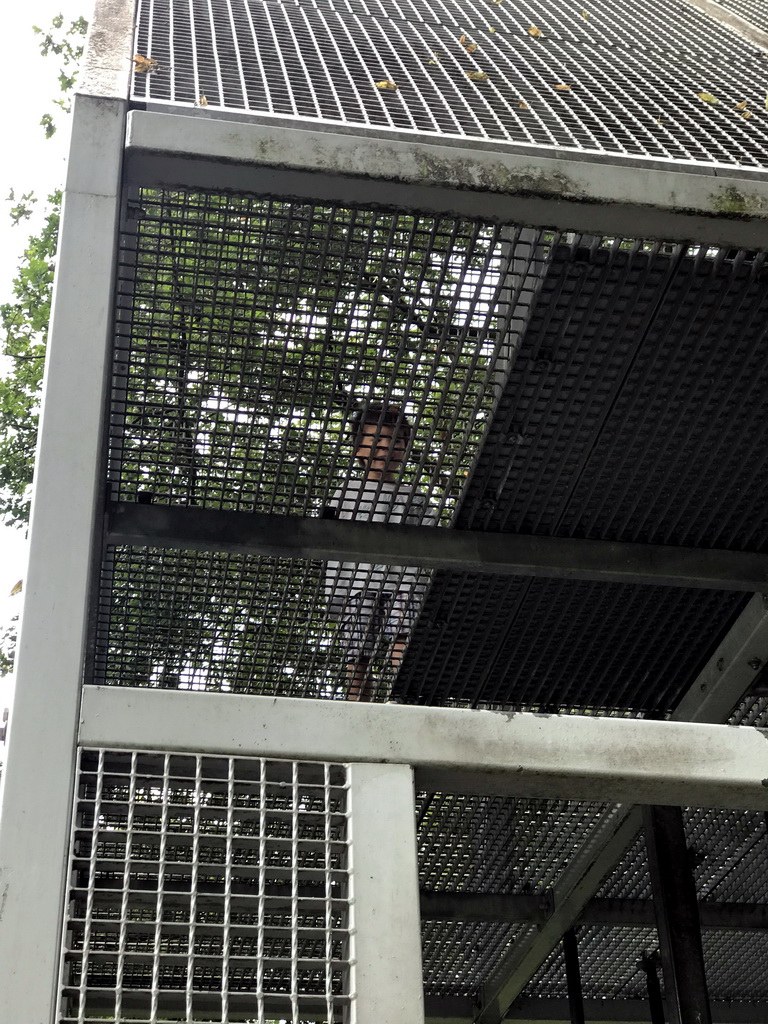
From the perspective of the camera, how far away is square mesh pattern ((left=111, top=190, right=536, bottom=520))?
337cm

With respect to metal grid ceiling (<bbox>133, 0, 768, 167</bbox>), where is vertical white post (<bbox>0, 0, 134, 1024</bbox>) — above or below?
below

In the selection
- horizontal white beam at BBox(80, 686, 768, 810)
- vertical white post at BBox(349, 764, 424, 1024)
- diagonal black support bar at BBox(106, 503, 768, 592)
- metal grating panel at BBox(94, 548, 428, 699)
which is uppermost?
metal grating panel at BBox(94, 548, 428, 699)

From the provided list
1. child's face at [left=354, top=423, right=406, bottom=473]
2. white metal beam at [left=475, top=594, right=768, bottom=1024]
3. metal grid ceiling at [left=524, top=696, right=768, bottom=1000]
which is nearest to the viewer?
child's face at [left=354, top=423, right=406, bottom=473]

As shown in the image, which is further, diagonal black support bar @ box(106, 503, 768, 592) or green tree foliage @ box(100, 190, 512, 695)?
diagonal black support bar @ box(106, 503, 768, 592)

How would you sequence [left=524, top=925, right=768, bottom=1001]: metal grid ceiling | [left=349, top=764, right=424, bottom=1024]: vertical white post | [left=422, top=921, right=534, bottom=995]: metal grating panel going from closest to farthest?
[left=349, top=764, right=424, bottom=1024]: vertical white post → [left=422, top=921, right=534, bottom=995]: metal grating panel → [left=524, top=925, right=768, bottom=1001]: metal grid ceiling

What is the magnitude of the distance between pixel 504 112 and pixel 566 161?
521mm

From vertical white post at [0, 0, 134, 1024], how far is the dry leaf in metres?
0.04

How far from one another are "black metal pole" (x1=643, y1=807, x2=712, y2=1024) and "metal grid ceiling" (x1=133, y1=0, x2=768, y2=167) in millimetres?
3764

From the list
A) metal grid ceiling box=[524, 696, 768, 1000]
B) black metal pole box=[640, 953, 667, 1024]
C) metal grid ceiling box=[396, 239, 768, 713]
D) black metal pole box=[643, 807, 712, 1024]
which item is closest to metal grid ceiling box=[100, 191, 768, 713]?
metal grid ceiling box=[396, 239, 768, 713]

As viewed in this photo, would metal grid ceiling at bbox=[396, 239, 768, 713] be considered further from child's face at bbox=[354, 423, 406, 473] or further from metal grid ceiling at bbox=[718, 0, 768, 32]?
metal grid ceiling at bbox=[718, 0, 768, 32]

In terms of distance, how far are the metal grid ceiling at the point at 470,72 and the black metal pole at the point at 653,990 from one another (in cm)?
638

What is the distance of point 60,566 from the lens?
99.8 inches

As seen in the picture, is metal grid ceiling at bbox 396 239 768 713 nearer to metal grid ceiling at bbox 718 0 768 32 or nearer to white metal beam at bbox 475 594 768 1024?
white metal beam at bbox 475 594 768 1024

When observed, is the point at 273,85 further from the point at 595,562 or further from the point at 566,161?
the point at 595,562
